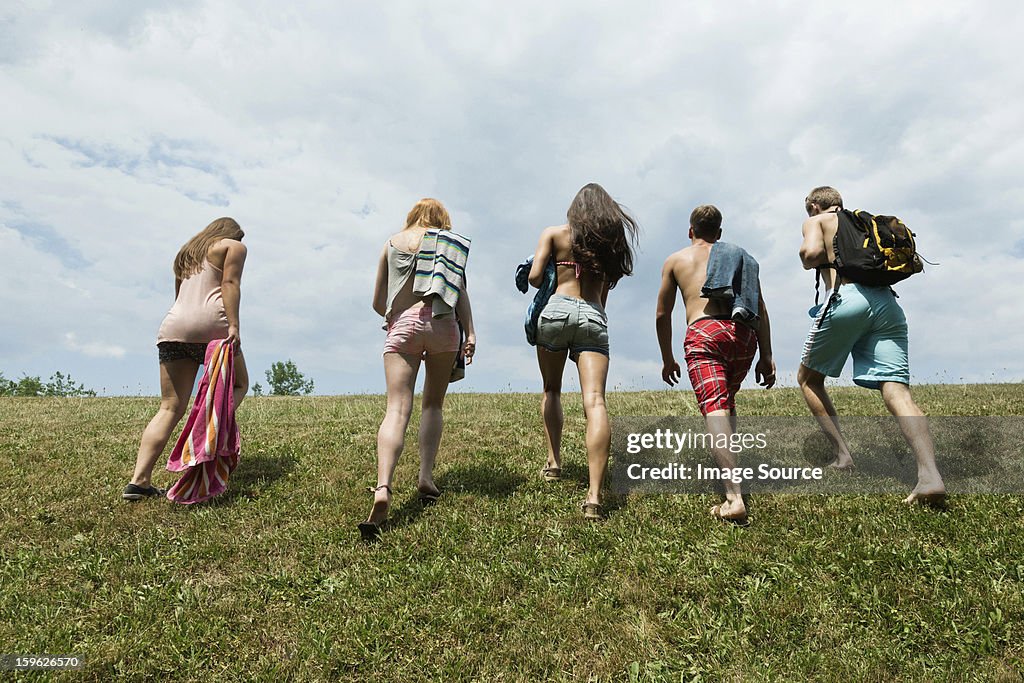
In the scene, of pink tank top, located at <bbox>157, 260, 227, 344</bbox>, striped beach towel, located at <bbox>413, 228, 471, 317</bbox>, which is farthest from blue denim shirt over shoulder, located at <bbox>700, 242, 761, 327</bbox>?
pink tank top, located at <bbox>157, 260, 227, 344</bbox>

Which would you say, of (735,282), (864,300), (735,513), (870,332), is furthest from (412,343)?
(870,332)

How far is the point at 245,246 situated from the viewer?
6.89 m

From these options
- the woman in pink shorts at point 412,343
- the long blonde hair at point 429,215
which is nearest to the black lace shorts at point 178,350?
the woman in pink shorts at point 412,343

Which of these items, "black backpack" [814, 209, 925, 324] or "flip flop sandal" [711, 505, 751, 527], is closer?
"flip flop sandal" [711, 505, 751, 527]

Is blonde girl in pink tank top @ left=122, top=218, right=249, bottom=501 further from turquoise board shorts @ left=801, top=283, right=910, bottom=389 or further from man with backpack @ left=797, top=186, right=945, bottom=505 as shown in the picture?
Result: turquoise board shorts @ left=801, top=283, right=910, bottom=389

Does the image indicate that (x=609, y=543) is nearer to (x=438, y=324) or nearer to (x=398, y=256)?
(x=438, y=324)

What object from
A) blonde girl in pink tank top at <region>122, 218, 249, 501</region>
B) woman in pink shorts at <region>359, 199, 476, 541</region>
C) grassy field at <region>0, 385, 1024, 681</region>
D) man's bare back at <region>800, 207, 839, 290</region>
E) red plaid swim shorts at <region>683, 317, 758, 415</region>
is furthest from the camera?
blonde girl in pink tank top at <region>122, 218, 249, 501</region>

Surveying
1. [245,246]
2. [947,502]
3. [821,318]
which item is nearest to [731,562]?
[947,502]

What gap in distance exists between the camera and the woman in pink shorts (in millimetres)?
5703

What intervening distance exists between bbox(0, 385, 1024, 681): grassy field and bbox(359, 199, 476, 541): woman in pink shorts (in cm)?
62

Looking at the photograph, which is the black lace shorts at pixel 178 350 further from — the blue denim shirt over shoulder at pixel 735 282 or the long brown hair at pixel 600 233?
the blue denim shirt over shoulder at pixel 735 282

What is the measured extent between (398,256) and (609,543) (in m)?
3.21

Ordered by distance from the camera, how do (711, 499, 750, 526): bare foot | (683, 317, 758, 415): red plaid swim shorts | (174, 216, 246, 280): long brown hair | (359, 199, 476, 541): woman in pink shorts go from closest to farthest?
(711, 499, 750, 526): bare foot < (683, 317, 758, 415): red plaid swim shorts < (359, 199, 476, 541): woman in pink shorts < (174, 216, 246, 280): long brown hair

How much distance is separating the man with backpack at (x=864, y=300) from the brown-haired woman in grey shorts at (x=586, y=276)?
1.96 metres
